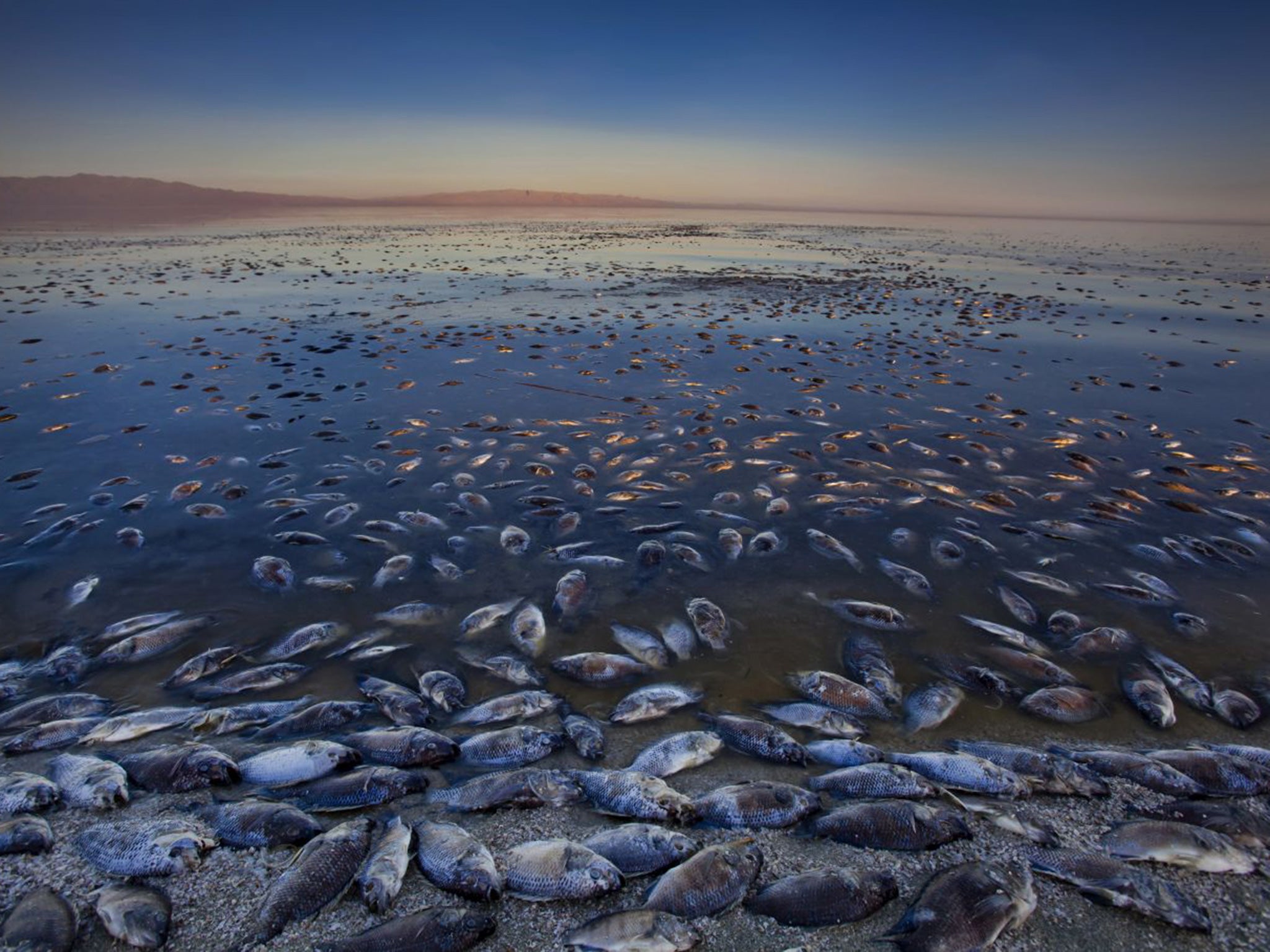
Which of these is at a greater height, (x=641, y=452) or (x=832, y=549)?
(x=641, y=452)

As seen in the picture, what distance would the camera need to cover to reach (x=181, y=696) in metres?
4.25

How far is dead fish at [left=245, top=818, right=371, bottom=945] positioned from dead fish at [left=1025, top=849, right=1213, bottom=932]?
11.1 ft

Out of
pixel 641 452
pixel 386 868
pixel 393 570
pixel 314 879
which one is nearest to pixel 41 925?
pixel 314 879

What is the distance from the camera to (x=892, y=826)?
321 centimetres

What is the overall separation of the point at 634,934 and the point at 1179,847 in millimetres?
2739

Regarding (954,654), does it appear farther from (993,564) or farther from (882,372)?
(882,372)

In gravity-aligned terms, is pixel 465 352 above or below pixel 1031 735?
above

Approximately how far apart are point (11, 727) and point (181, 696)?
90 centimetres

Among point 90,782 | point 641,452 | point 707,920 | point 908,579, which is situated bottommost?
point 707,920

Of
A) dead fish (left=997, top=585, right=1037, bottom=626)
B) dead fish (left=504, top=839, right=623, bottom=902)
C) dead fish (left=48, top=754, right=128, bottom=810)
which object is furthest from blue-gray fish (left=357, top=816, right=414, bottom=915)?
dead fish (left=997, top=585, right=1037, bottom=626)

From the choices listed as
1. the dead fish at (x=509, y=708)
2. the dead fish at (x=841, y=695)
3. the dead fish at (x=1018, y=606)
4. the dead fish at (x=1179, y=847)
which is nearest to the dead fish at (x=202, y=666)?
the dead fish at (x=509, y=708)

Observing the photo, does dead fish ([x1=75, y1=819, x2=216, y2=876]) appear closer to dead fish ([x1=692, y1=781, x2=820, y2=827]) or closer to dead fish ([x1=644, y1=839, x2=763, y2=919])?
dead fish ([x1=644, y1=839, x2=763, y2=919])

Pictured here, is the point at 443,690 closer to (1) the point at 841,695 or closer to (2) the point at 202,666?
(2) the point at 202,666

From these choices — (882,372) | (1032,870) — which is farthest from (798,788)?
(882,372)
